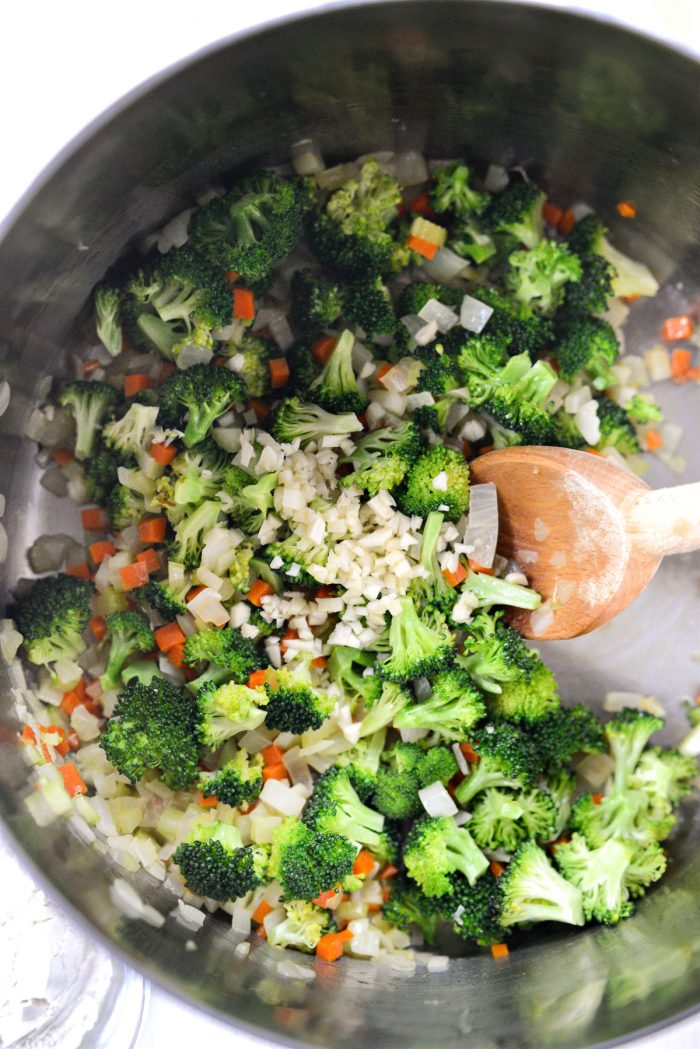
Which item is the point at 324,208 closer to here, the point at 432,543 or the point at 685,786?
the point at 432,543

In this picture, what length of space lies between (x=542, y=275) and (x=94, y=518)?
4.28 feet

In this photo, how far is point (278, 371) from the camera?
89.8 inches

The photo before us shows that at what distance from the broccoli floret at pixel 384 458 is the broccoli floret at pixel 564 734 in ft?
2.43

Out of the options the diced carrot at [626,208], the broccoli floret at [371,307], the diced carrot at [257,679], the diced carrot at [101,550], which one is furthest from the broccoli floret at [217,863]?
the diced carrot at [626,208]

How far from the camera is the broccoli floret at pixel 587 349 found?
2.32 meters

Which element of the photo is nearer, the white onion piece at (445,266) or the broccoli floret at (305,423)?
the broccoli floret at (305,423)

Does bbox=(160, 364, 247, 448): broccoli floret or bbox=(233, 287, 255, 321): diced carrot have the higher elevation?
bbox=(233, 287, 255, 321): diced carrot

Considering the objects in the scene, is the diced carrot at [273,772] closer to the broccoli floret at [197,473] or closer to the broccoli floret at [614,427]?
the broccoli floret at [197,473]

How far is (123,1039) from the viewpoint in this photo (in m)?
2.12

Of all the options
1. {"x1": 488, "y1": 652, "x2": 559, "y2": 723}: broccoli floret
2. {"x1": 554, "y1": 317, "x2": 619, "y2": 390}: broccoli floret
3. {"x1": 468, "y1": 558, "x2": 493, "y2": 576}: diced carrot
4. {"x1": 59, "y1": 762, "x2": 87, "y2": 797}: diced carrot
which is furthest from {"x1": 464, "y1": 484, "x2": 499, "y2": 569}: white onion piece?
{"x1": 59, "y1": 762, "x2": 87, "y2": 797}: diced carrot

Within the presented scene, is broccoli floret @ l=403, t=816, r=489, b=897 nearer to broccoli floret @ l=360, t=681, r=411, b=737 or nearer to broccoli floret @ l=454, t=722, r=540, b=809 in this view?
broccoli floret @ l=454, t=722, r=540, b=809

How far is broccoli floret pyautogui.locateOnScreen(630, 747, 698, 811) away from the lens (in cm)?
234

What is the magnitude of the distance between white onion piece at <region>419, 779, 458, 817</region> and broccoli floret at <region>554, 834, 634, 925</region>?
12.8 inches

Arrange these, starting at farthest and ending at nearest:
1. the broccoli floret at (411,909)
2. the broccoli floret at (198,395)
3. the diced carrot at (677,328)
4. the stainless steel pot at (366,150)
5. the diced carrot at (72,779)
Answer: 1. the diced carrot at (677,328)
2. the broccoli floret at (411,909)
3. the broccoli floret at (198,395)
4. the diced carrot at (72,779)
5. the stainless steel pot at (366,150)
